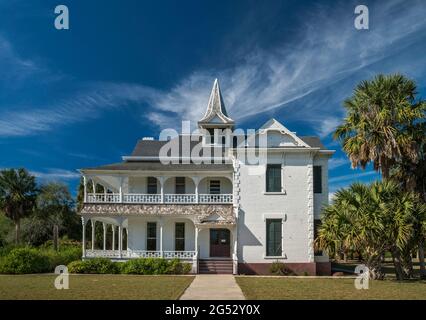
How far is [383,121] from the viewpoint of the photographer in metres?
24.5

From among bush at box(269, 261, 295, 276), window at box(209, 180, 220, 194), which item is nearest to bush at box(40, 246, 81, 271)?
window at box(209, 180, 220, 194)

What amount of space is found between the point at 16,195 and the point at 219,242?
90.4ft

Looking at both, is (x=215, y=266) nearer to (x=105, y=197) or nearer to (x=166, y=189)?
(x=166, y=189)

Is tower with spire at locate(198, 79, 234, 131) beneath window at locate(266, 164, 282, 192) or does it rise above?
above

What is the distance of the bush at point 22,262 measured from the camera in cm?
2580

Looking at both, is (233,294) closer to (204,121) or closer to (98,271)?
(98,271)

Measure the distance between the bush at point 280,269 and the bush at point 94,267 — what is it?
924 cm

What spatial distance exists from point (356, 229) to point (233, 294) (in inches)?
318

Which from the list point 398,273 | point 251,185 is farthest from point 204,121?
point 398,273

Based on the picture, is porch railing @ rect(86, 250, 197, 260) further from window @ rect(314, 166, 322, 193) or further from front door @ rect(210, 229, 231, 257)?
window @ rect(314, 166, 322, 193)

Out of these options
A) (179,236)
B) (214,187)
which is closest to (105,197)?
(179,236)

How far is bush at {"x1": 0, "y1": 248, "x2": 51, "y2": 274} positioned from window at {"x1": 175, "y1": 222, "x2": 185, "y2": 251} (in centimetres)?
857

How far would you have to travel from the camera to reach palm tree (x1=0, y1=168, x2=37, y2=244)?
4834 centimetres

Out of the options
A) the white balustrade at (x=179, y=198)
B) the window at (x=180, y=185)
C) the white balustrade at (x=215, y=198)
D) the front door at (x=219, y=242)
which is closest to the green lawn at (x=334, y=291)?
the front door at (x=219, y=242)
